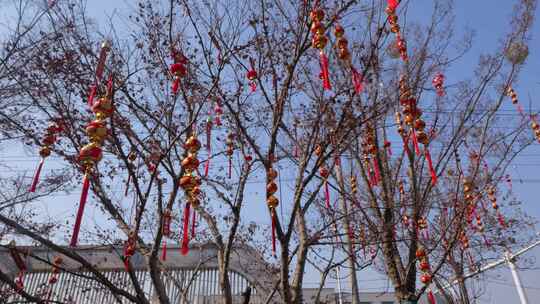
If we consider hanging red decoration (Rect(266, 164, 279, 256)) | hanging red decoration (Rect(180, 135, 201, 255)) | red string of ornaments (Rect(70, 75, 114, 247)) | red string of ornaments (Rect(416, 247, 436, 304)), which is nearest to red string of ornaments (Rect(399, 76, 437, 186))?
red string of ornaments (Rect(416, 247, 436, 304))

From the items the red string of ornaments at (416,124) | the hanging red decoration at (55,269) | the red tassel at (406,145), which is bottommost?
the hanging red decoration at (55,269)

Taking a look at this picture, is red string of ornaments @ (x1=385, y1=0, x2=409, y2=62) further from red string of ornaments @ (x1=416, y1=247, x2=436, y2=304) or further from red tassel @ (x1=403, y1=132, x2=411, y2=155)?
red string of ornaments @ (x1=416, y1=247, x2=436, y2=304)

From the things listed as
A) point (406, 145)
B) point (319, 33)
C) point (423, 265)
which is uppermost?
point (319, 33)

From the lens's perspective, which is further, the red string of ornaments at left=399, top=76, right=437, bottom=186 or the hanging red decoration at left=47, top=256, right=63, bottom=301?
the red string of ornaments at left=399, top=76, right=437, bottom=186

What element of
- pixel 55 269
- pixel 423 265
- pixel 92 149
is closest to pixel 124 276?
pixel 55 269

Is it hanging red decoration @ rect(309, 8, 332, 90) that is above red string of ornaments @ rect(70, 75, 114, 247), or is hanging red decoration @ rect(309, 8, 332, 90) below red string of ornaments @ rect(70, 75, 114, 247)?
above

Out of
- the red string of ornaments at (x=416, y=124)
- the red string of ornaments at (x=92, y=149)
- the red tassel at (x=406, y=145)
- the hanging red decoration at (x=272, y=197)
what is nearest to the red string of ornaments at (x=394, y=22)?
the red string of ornaments at (x=416, y=124)

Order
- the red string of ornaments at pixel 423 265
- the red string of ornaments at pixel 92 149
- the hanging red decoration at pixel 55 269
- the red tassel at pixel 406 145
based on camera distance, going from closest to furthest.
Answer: the red string of ornaments at pixel 92 149
the hanging red decoration at pixel 55 269
the red string of ornaments at pixel 423 265
the red tassel at pixel 406 145

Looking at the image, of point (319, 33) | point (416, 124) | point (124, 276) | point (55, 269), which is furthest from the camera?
point (124, 276)

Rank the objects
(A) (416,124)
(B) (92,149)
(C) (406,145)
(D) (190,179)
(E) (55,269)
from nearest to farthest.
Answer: (B) (92,149), (D) (190,179), (A) (416,124), (C) (406,145), (E) (55,269)

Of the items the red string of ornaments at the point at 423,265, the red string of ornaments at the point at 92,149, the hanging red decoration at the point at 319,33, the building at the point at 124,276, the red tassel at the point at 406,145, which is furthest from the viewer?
the building at the point at 124,276

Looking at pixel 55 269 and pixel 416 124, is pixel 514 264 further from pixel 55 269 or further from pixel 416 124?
pixel 55 269

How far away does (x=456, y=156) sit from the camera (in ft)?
20.4

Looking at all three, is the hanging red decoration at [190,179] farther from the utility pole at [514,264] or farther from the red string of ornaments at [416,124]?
the utility pole at [514,264]
